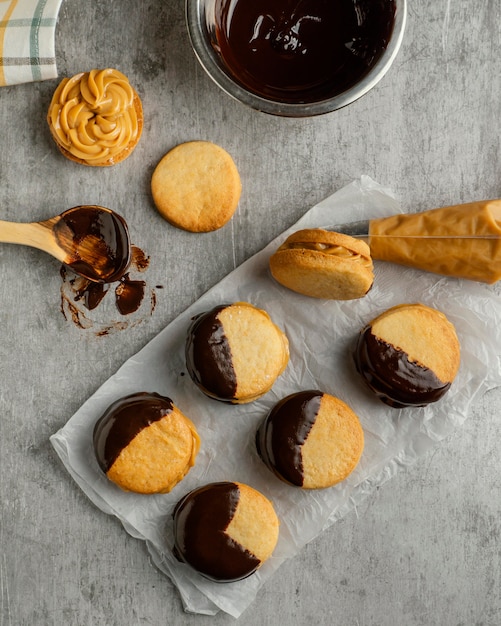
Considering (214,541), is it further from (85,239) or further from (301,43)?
(301,43)

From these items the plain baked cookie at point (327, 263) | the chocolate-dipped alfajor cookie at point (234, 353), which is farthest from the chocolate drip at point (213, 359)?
the plain baked cookie at point (327, 263)

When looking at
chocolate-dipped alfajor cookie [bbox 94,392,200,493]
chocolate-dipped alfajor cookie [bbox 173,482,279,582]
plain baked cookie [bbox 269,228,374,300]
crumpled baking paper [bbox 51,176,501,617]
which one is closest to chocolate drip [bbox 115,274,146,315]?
crumpled baking paper [bbox 51,176,501,617]

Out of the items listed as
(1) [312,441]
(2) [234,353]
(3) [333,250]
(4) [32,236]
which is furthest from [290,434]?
(4) [32,236]

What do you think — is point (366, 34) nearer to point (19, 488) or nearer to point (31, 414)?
point (31, 414)

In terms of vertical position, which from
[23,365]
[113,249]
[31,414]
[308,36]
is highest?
[308,36]

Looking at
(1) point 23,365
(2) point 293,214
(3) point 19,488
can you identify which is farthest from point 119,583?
(2) point 293,214

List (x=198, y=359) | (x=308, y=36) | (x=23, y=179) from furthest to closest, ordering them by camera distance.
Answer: (x=23, y=179) < (x=198, y=359) < (x=308, y=36)

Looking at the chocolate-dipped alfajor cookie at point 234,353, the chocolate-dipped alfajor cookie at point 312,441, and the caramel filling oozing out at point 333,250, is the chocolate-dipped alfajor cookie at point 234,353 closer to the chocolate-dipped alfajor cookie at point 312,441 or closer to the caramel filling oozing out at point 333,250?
the chocolate-dipped alfajor cookie at point 312,441
